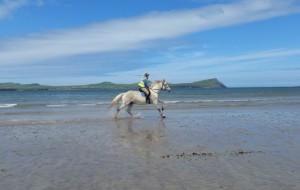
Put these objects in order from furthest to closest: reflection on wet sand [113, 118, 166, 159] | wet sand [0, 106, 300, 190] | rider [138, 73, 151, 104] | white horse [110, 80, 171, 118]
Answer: white horse [110, 80, 171, 118], rider [138, 73, 151, 104], reflection on wet sand [113, 118, 166, 159], wet sand [0, 106, 300, 190]

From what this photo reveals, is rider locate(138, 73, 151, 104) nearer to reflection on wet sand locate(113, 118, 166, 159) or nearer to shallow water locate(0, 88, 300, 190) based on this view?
reflection on wet sand locate(113, 118, 166, 159)

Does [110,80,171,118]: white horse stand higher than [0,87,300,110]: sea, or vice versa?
[110,80,171,118]: white horse

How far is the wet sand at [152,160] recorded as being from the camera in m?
7.36

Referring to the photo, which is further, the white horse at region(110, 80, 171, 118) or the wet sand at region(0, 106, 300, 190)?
the white horse at region(110, 80, 171, 118)

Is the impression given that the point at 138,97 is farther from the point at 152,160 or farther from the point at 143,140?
the point at 152,160

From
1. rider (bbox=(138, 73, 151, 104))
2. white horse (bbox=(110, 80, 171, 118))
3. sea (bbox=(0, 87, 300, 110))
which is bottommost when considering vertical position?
sea (bbox=(0, 87, 300, 110))

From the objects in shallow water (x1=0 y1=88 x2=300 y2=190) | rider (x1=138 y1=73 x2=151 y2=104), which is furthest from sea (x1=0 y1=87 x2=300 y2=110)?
shallow water (x1=0 y1=88 x2=300 y2=190)

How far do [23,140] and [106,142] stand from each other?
3.05m

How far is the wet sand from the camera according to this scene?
7363 millimetres

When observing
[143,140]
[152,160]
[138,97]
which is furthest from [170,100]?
[152,160]

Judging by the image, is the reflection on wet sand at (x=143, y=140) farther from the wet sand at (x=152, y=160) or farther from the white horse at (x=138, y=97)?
the white horse at (x=138, y=97)

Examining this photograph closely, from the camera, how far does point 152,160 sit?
9.42 metres

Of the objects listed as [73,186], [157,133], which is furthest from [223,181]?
[157,133]

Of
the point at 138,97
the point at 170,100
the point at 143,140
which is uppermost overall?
the point at 138,97
